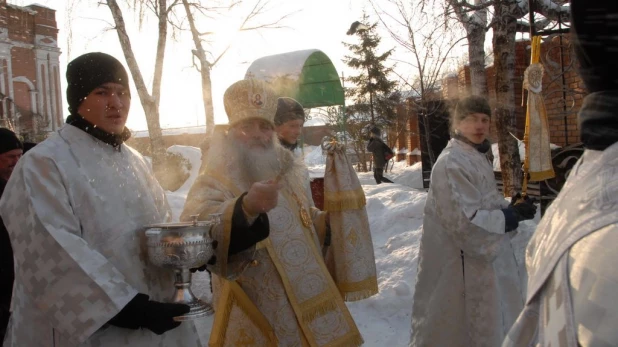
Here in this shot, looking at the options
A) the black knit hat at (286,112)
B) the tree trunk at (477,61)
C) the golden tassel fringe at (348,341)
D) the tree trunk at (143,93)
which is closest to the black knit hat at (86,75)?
the black knit hat at (286,112)

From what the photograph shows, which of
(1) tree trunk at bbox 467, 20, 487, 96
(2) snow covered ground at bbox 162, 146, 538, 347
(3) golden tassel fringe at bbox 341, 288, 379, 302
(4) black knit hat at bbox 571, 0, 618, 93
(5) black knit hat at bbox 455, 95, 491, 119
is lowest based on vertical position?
(2) snow covered ground at bbox 162, 146, 538, 347

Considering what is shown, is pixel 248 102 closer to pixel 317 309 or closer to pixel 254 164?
pixel 254 164

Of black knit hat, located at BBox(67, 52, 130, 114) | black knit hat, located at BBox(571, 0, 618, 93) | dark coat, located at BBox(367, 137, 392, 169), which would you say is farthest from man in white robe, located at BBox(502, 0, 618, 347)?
dark coat, located at BBox(367, 137, 392, 169)

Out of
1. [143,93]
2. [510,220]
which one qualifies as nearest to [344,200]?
[510,220]

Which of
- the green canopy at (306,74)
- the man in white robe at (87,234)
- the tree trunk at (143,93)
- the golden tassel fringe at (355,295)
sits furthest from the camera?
the green canopy at (306,74)

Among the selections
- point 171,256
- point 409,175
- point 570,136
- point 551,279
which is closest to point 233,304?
point 171,256

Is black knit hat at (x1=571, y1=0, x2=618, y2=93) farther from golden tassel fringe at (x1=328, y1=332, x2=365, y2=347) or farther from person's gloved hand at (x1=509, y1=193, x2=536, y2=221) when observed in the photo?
person's gloved hand at (x1=509, y1=193, x2=536, y2=221)

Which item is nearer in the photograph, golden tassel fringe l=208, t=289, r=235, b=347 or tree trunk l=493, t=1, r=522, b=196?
golden tassel fringe l=208, t=289, r=235, b=347

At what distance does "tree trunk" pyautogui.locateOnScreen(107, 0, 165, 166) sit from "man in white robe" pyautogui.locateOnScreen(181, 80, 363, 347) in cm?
1052

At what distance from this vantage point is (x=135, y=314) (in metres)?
1.80

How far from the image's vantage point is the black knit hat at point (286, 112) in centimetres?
343

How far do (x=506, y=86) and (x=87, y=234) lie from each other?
609 cm

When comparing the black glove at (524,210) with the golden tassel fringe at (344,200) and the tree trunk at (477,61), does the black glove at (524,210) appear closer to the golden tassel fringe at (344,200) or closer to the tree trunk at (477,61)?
the golden tassel fringe at (344,200)

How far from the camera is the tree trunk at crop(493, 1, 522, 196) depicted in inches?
261
